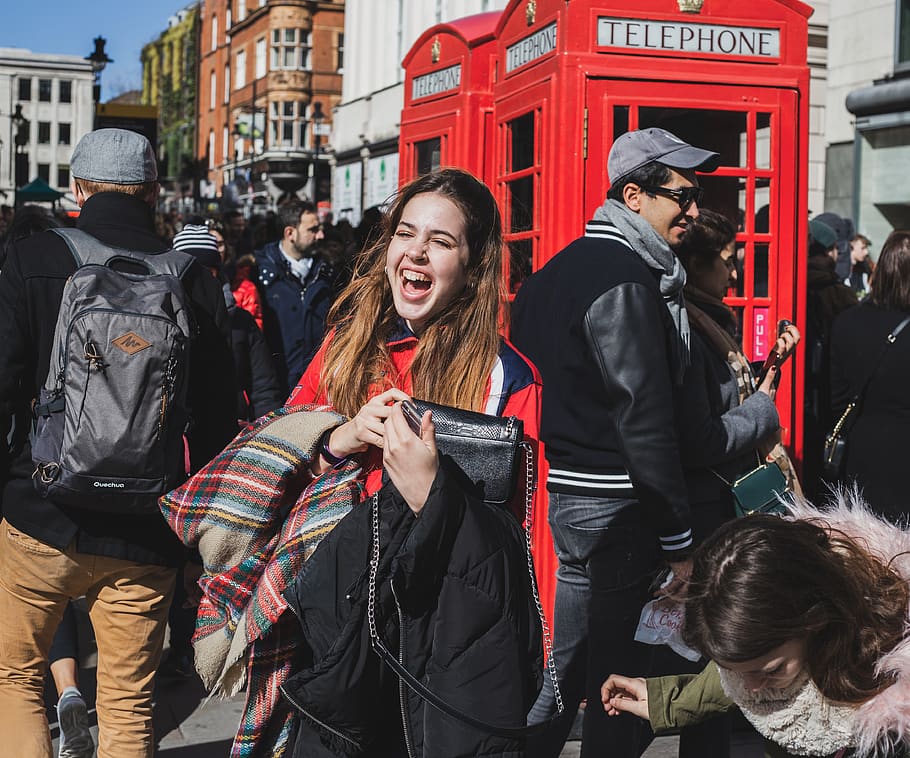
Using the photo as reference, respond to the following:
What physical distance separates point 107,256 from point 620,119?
2.29 m

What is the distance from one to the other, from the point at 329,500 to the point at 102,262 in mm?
1337

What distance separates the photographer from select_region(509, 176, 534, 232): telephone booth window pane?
5232 millimetres

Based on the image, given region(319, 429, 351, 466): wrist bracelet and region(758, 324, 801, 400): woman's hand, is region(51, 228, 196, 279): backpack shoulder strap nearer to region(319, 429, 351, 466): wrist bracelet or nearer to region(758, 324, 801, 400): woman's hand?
region(319, 429, 351, 466): wrist bracelet

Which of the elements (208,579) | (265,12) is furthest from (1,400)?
(265,12)

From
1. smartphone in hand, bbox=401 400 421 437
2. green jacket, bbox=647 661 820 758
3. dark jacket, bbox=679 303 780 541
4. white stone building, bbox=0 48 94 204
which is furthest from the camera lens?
white stone building, bbox=0 48 94 204

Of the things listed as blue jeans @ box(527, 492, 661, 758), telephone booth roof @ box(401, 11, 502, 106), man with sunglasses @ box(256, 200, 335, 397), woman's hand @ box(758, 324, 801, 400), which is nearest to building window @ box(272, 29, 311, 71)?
man with sunglasses @ box(256, 200, 335, 397)

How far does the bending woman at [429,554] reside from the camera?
226 centimetres

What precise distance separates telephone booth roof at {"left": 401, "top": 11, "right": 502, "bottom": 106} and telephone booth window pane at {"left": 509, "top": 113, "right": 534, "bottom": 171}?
597mm

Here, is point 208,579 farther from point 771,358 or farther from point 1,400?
→ point 771,358

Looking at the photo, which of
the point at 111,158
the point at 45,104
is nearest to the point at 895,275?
the point at 111,158

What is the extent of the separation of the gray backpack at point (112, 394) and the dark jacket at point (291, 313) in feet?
12.0

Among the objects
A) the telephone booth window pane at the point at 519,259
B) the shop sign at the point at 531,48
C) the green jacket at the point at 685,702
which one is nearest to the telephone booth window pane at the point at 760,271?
the telephone booth window pane at the point at 519,259

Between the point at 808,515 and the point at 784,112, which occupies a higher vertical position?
the point at 784,112

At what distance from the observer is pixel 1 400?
3373 millimetres
